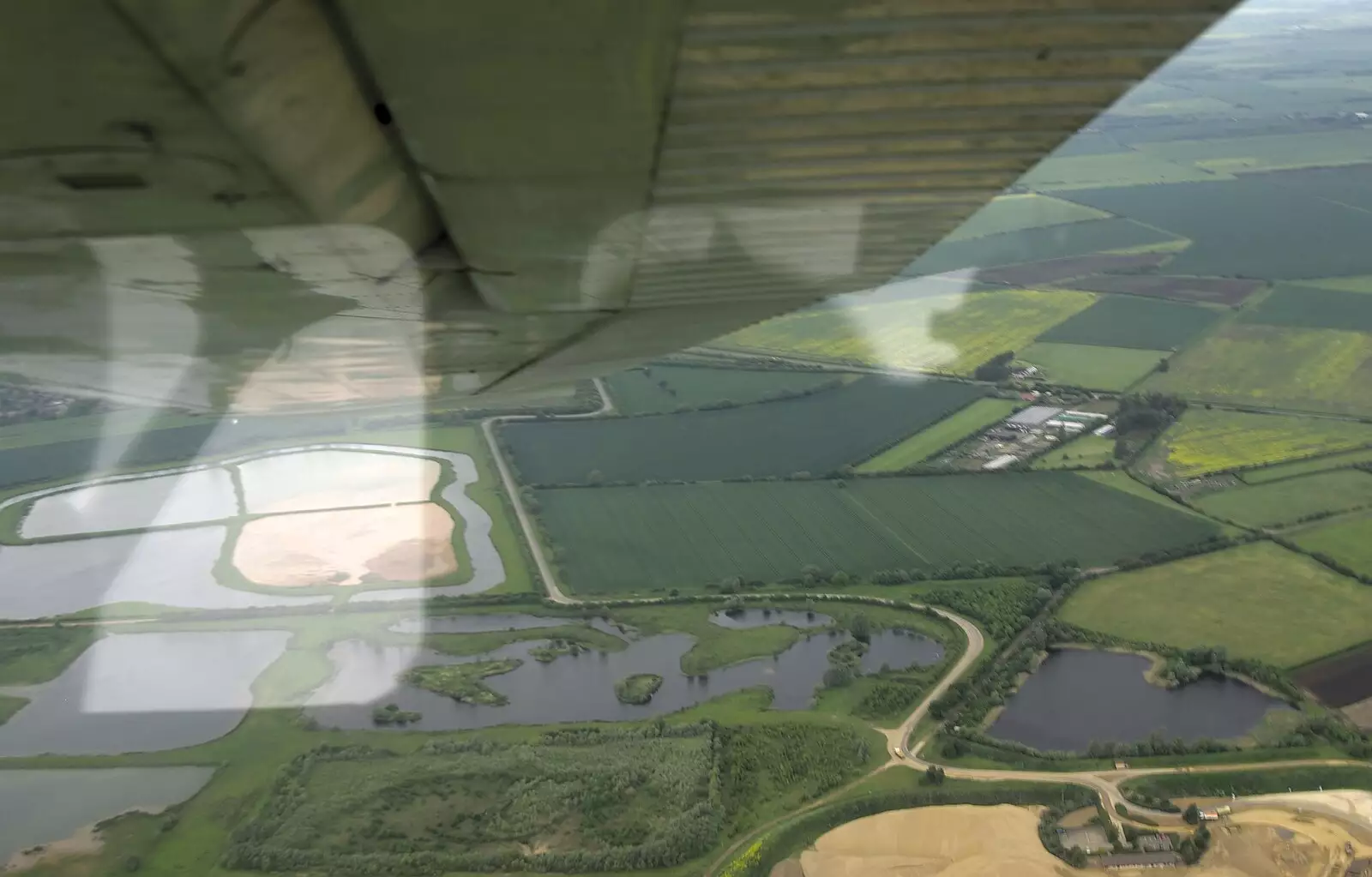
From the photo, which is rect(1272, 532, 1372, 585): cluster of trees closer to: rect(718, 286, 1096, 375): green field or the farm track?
the farm track

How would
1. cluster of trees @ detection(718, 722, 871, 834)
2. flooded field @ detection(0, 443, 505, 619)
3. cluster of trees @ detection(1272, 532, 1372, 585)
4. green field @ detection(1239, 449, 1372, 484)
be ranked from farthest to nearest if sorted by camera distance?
green field @ detection(1239, 449, 1372, 484)
flooded field @ detection(0, 443, 505, 619)
cluster of trees @ detection(1272, 532, 1372, 585)
cluster of trees @ detection(718, 722, 871, 834)

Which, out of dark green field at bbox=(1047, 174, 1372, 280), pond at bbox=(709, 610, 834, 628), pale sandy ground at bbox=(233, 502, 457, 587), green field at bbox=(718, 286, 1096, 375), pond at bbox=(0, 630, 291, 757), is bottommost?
pond at bbox=(709, 610, 834, 628)

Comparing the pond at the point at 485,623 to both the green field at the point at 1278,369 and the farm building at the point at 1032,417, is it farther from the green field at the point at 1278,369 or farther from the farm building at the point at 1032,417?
the green field at the point at 1278,369

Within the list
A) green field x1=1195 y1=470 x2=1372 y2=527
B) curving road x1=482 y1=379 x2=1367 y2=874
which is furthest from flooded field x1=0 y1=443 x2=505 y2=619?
green field x1=1195 y1=470 x2=1372 y2=527

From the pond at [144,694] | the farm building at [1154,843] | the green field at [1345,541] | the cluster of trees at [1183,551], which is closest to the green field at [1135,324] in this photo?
the green field at [1345,541]

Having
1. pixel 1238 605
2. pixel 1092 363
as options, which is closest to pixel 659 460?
pixel 1238 605

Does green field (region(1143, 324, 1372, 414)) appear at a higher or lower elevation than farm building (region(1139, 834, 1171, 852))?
higher

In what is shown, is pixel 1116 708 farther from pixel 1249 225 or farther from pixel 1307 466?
pixel 1249 225
